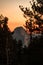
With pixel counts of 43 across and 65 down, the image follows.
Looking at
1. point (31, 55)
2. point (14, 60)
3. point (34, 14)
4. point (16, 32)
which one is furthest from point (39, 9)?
point (16, 32)

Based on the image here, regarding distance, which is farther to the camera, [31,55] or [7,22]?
[7,22]

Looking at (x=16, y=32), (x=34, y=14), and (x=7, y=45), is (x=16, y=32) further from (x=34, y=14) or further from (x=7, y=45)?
(x=7, y=45)

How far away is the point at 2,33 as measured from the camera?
37594 mm

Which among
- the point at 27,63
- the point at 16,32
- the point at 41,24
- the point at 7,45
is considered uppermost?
the point at 16,32

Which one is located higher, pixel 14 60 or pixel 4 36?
pixel 4 36

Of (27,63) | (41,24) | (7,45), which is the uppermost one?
(41,24)

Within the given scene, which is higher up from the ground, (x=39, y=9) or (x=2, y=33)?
(x=39, y=9)

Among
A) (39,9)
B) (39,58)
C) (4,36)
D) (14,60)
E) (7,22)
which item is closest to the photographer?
(39,58)

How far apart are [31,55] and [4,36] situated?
8.86 m

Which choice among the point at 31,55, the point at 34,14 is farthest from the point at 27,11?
the point at 31,55

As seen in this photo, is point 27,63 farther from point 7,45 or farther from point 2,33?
point 2,33

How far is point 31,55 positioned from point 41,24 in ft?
35.2

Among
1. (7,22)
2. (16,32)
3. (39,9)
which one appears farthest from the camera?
(16,32)

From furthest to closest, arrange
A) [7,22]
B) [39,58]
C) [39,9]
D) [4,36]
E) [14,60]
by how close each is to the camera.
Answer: [7,22]
[39,9]
[4,36]
[14,60]
[39,58]
